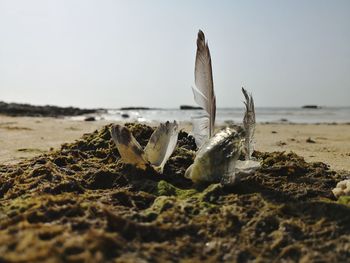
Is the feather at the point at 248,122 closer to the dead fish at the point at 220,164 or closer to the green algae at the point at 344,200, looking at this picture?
the dead fish at the point at 220,164

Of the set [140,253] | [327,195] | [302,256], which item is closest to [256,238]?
[302,256]

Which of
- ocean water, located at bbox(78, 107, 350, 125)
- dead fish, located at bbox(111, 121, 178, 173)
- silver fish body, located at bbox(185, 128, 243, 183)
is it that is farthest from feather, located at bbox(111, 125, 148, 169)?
ocean water, located at bbox(78, 107, 350, 125)

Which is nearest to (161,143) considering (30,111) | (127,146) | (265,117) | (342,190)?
(127,146)

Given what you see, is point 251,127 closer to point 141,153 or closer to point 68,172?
point 141,153

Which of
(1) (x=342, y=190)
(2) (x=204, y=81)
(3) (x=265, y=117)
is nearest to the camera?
(1) (x=342, y=190)

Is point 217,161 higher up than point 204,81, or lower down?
lower down

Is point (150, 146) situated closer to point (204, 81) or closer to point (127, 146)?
point (127, 146)
